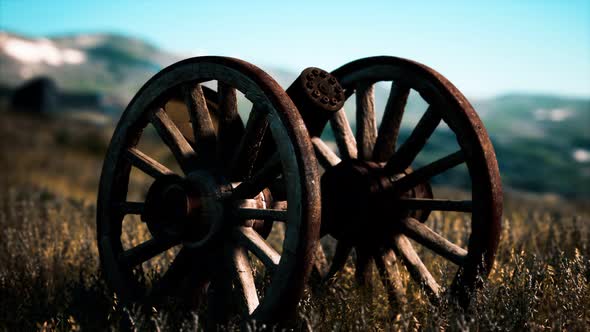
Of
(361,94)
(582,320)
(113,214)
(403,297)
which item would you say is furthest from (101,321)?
(582,320)

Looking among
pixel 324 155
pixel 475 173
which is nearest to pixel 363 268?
pixel 324 155

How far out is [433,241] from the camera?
3.39m

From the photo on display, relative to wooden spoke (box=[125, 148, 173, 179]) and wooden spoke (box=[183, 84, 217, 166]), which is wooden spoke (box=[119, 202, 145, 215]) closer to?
wooden spoke (box=[125, 148, 173, 179])

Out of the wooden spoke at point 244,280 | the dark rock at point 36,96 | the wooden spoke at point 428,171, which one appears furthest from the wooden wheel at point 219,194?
the dark rock at point 36,96

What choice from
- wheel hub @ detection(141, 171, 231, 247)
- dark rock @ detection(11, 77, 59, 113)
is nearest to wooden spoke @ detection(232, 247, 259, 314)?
wheel hub @ detection(141, 171, 231, 247)

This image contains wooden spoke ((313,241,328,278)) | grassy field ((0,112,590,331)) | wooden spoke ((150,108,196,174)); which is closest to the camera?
grassy field ((0,112,590,331))

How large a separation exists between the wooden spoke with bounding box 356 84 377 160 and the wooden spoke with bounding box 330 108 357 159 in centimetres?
9

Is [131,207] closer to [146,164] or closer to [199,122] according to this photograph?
[146,164]

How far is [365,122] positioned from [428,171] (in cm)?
73

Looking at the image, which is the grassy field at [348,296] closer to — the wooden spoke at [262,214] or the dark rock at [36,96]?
the wooden spoke at [262,214]

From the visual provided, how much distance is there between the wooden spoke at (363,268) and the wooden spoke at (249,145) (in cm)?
119

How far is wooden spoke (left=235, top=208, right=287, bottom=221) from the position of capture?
2714 mm

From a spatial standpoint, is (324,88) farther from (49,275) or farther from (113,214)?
(49,275)

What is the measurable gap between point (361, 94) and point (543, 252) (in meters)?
2.40
